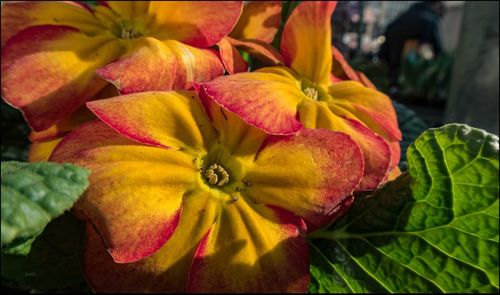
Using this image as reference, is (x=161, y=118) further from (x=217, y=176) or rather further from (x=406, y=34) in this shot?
(x=406, y=34)

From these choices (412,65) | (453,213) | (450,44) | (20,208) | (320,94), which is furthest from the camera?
(450,44)

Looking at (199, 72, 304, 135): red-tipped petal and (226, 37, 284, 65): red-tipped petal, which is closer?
(199, 72, 304, 135): red-tipped petal

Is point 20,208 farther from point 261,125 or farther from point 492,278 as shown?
point 492,278

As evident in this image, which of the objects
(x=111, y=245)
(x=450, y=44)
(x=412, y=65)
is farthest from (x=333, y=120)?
(x=450, y=44)

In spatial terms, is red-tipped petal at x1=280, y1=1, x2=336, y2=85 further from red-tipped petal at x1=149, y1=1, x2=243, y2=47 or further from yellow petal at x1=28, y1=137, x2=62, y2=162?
yellow petal at x1=28, y1=137, x2=62, y2=162

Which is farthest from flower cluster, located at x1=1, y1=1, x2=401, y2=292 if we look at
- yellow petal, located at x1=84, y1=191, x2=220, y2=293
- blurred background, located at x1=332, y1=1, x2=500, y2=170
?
blurred background, located at x1=332, y1=1, x2=500, y2=170
